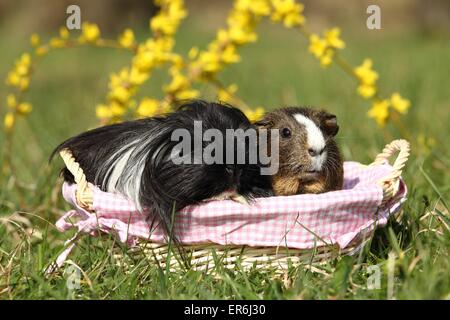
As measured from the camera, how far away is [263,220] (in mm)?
2398

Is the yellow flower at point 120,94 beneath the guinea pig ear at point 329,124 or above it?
above

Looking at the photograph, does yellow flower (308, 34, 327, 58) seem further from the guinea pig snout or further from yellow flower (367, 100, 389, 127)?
the guinea pig snout

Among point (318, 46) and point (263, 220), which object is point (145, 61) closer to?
point (318, 46)

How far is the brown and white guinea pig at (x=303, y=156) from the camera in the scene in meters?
2.64

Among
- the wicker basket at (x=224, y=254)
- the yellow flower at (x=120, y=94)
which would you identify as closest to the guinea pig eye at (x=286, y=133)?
the wicker basket at (x=224, y=254)

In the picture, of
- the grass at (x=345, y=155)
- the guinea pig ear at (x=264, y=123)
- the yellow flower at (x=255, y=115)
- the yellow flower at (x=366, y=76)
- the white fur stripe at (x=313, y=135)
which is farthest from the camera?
the yellow flower at (x=366, y=76)

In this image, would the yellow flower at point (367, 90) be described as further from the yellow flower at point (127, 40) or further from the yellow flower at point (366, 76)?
the yellow flower at point (127, 40)

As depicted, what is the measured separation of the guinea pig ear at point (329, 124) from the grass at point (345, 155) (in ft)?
0.90

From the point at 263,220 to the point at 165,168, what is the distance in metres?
0.42

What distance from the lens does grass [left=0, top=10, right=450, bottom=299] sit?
2.30m

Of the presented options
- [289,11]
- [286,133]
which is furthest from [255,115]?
A: [289,11]
